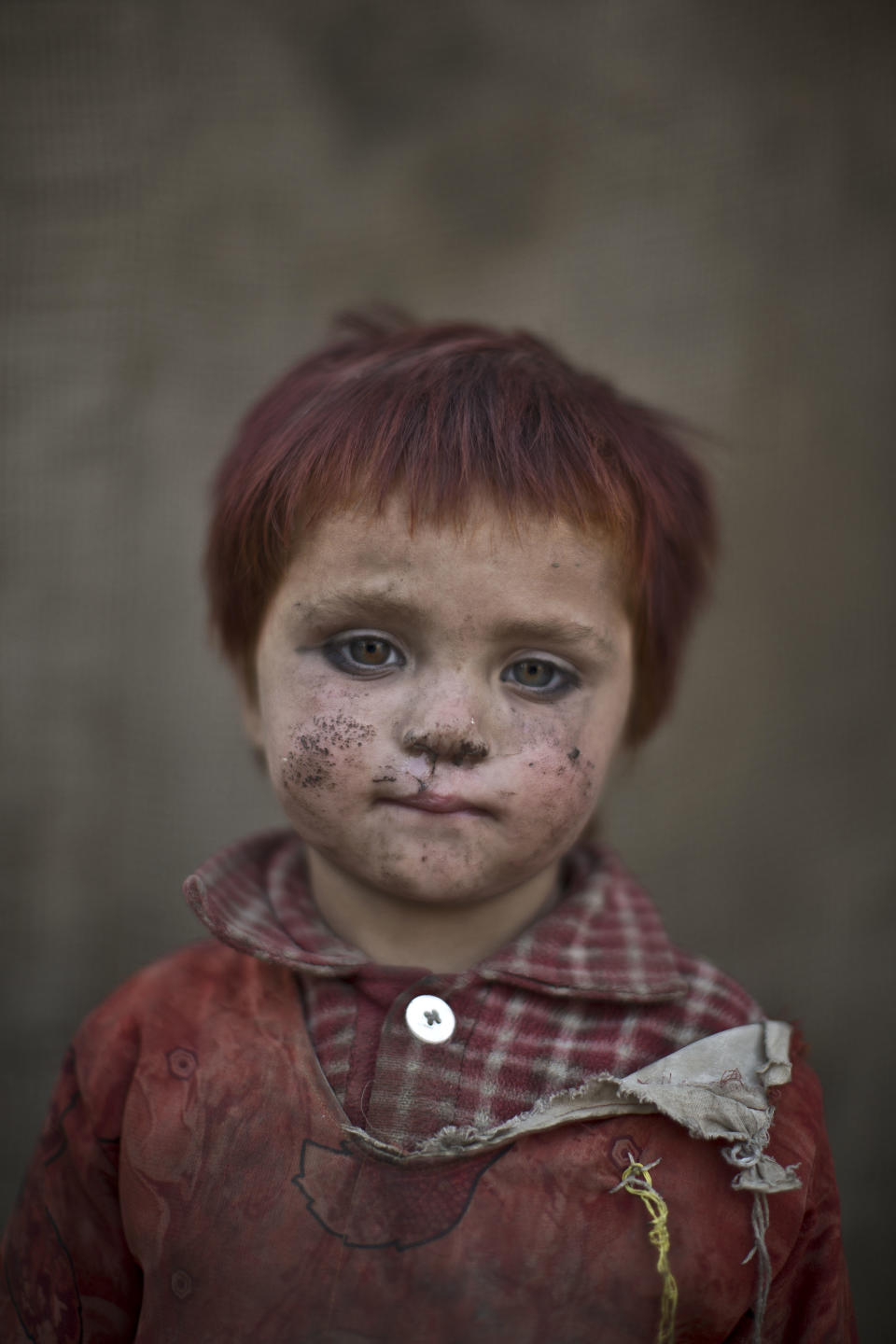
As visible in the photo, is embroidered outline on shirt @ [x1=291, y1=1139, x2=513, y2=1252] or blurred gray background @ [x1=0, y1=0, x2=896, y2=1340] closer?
embroidered outline on shirt @ [x1=291, y1=1139, x2=513, y2=1252]

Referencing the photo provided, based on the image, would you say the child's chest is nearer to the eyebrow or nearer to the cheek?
the cheek

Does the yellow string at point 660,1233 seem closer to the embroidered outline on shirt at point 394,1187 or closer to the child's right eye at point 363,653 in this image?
the embroidered outline on shirt at point 394,1187

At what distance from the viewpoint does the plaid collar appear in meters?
0.89

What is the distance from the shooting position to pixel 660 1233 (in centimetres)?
81

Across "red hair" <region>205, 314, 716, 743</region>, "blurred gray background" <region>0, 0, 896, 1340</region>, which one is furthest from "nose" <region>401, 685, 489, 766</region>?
"blurred gray background" <region>0, 0, 896, 1340</region>

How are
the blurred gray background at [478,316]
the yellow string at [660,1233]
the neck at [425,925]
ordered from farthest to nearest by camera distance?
1. the blurred gray background at [478,316]
2. the neck at [425,925]
3. the yellow string at [660,1233]

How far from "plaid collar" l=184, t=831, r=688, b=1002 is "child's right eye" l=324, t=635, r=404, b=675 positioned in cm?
22

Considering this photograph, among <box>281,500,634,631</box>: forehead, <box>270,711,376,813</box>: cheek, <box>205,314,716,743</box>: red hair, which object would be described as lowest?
<box>270,711,376,813</box>: cheek

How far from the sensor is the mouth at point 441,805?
2.74 ft

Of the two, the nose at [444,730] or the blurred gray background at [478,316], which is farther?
the blurred gray background at [478,316]

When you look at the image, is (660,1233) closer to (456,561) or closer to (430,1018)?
(430,1018)

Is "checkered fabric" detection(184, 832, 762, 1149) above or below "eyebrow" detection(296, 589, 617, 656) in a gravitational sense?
below

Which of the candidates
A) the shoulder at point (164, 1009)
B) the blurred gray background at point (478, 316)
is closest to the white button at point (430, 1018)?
the shoulder at point (164, 1009)

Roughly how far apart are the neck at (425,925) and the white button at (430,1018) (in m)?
0.06
